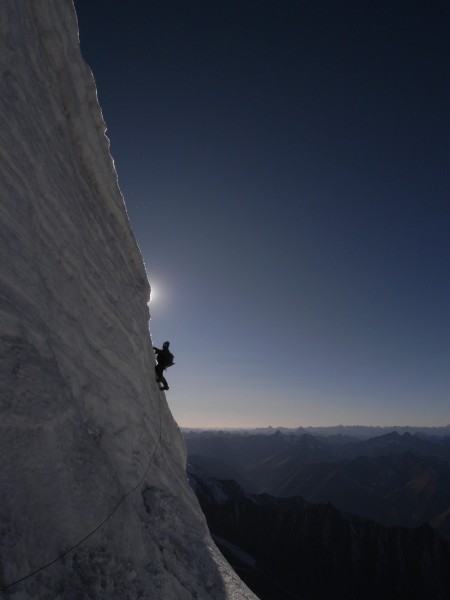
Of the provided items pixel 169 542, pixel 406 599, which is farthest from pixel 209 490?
pixel 169 542

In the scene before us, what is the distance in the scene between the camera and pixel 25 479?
3320 mm

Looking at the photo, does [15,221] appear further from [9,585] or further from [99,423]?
[9,585]

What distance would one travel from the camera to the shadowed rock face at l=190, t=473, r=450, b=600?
84.7 meters

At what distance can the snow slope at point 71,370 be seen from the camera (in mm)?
3504

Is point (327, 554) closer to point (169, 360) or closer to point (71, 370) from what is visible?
point (169, 360)

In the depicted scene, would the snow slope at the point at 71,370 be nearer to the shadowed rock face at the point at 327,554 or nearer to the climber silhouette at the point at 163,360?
the climber silhouette at the point at 163,360

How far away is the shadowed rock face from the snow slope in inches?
3502

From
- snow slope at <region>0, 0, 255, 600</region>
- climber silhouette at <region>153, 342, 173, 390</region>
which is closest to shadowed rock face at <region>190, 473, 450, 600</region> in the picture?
climber silhouette at <region>153, 342, 173, 390</region>

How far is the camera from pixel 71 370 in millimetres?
5469

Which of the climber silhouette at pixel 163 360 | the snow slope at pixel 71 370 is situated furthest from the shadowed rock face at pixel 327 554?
the snow slope at pixel 71 370

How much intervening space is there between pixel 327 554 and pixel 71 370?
125 m

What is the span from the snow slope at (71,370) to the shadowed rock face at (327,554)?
88952 millimetres

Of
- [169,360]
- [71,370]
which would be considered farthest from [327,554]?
[71,370]

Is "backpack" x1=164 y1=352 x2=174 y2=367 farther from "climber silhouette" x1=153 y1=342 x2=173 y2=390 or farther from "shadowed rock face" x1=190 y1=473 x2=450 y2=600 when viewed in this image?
"shadowed rock face" x1=190 y1=473 x2=450 y2=600
